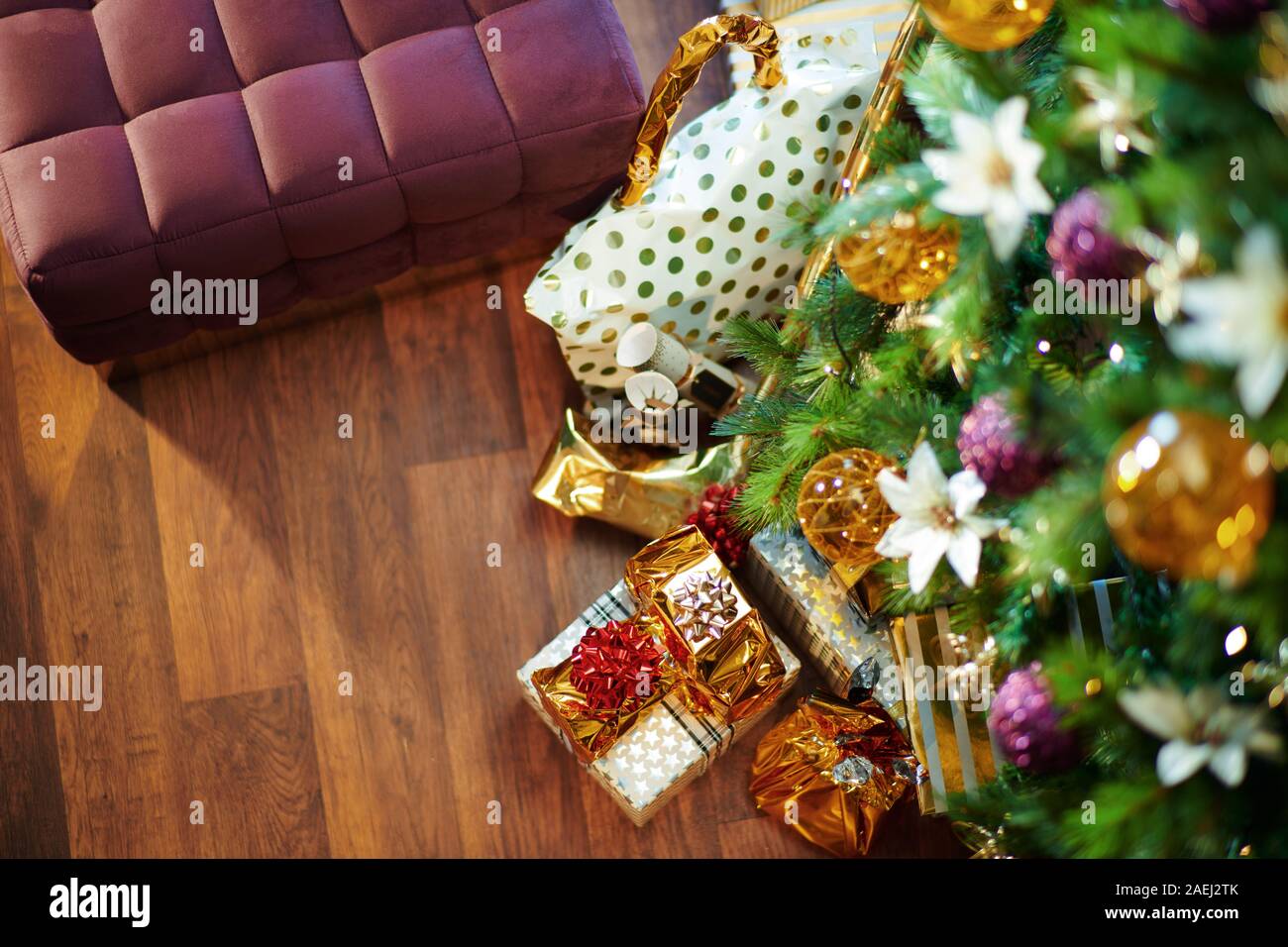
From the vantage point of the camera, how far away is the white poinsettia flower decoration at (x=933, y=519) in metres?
0.85

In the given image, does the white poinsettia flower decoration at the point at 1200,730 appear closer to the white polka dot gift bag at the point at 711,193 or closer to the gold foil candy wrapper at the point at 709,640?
the gold foil candy wrapper at the point at 709,640

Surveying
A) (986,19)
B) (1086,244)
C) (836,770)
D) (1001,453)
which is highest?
(986,19)

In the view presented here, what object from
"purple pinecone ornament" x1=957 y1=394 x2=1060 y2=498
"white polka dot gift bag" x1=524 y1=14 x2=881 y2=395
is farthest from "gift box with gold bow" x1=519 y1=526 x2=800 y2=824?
"purple pinecone ornament" x1=957 y1=394 x2=1060 y2=498

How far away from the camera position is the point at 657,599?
1.50m

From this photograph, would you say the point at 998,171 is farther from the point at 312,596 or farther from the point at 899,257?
the point at 312,596

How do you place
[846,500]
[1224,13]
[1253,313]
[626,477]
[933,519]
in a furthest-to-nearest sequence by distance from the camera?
[626,477] → [846,500] → [933,519] → [1224,13] → [1253,313]

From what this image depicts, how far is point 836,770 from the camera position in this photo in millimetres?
1557

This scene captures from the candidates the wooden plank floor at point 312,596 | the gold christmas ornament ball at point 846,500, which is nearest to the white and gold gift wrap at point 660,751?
the wooden plank floor at point 312,596

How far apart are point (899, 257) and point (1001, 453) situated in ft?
0.79

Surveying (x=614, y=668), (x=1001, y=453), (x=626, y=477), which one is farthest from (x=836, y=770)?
(x=1001, y=453)

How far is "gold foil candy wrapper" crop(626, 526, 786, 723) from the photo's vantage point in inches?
58.7
